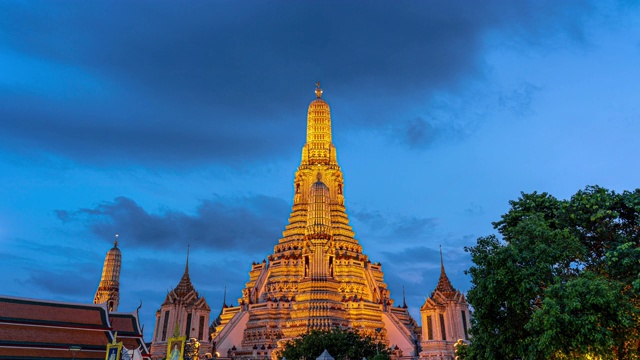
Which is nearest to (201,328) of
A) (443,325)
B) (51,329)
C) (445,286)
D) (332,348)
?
(332,348)

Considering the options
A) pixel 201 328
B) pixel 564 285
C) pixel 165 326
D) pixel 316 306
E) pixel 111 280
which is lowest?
pixel 564 285

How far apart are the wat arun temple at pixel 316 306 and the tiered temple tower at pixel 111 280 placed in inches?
783

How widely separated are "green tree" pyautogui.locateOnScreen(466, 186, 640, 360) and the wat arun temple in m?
33.1

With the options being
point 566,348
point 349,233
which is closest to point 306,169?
point 349,233

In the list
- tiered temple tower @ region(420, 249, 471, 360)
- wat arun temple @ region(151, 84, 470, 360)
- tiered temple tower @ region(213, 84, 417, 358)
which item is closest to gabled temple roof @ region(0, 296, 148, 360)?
wat arun temple @ region(151, 84, 470, 360)

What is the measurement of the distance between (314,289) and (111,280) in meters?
39.0

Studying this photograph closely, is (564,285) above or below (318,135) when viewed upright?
below

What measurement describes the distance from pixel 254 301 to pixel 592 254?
50.6m

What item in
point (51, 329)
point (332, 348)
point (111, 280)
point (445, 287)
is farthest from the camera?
point (111, 280)

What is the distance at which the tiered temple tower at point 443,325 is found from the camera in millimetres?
53906

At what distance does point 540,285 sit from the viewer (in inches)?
862

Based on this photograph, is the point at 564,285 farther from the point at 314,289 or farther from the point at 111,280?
the point at 111,280

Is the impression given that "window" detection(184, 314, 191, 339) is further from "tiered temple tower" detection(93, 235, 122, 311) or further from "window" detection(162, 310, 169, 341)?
"tiered temple tower" detection(93, 235, 122, 311)

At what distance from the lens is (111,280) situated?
7938 cm
